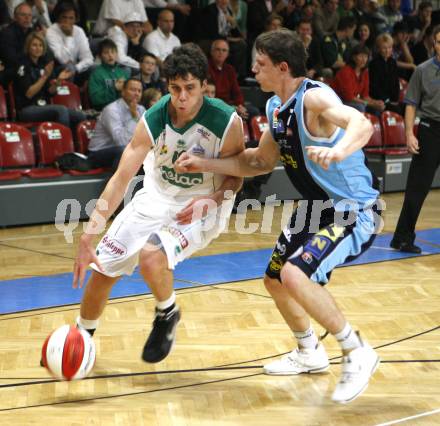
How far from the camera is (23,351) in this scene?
16.7 feet

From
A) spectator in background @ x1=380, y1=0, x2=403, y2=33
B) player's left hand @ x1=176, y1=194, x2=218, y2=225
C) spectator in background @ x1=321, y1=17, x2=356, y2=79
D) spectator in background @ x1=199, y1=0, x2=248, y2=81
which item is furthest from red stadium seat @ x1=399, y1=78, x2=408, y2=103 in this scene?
player's left hand @ x1=176, y1=194, x2=218, y2=225

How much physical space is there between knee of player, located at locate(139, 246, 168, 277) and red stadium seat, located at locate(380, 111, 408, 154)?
8.94 m

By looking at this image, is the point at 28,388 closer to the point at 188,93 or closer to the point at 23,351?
the point at 23,351

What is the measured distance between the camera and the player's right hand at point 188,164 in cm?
438

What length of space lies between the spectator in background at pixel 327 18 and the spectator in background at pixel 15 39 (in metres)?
5.45

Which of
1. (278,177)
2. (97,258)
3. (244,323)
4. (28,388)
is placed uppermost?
(97,258)

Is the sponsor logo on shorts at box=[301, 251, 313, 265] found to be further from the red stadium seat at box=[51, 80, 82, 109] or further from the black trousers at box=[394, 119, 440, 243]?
the red stadium seat at box=[51, 80, 82, 109]

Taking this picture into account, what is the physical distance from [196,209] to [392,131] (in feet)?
29.1

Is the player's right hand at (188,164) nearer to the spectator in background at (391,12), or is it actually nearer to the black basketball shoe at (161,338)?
the black basketball shoe at (161,338)

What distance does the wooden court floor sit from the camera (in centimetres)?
411

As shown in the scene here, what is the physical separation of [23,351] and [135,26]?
25.4 ft

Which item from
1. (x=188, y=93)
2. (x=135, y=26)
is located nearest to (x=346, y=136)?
(x=188, y=93)

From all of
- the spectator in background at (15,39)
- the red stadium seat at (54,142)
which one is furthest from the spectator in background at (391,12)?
the red stadium seat at (54,142)

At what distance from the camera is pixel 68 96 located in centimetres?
1086
